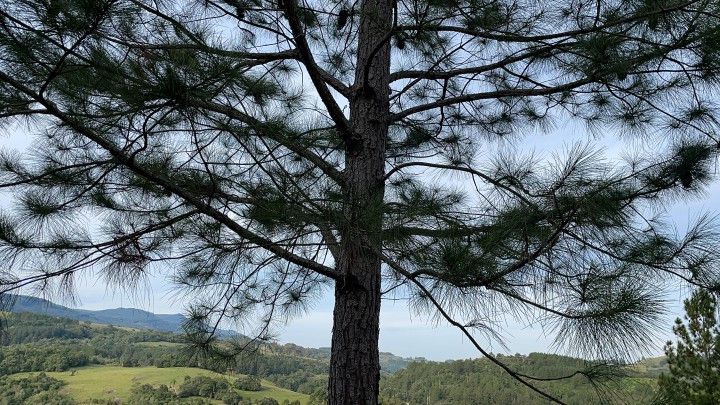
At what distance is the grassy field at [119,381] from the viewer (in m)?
37.9

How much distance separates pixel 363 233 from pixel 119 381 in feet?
151

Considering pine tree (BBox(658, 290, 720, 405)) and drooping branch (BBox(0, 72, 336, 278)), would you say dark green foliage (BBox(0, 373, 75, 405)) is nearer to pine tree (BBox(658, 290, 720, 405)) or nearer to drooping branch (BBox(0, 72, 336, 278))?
pine tree (BBox(658, 290, 720, 405))

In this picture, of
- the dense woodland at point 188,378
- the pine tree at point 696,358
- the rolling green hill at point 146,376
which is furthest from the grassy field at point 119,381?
the pine tree at point 696,358

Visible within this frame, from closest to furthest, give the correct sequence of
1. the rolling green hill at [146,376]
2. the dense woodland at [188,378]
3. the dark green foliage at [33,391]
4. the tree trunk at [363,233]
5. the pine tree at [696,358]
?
the tree trunk at [363,233] < the pine tree at [696,358] < the dense woodland at [188,378] < the rolling green hill at [146,376] < the dark green foliage at [33,391]

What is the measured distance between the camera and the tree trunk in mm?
1573

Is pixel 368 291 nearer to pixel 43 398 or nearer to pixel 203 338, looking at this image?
pixel 203 338

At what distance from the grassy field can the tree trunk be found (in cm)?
3626

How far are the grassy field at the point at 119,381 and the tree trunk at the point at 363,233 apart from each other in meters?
36.3

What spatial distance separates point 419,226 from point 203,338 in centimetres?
146

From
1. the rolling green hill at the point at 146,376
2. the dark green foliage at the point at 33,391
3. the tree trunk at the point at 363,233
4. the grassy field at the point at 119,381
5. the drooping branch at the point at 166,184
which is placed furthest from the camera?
the grassy field at the point at 119,381

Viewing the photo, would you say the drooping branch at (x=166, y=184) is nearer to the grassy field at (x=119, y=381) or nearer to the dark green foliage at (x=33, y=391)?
the grassy field at (x=119, y=381)

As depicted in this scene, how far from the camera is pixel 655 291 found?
56.8 inches

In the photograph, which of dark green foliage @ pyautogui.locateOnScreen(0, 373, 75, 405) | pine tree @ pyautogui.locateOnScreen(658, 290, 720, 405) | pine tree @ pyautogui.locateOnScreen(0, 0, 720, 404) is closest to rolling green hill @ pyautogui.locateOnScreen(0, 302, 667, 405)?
dark green foliage @ pyautogui.locateOnScreen(0, 373, 75, 405)

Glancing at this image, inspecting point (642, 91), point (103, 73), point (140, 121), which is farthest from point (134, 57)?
point (642, 91)
